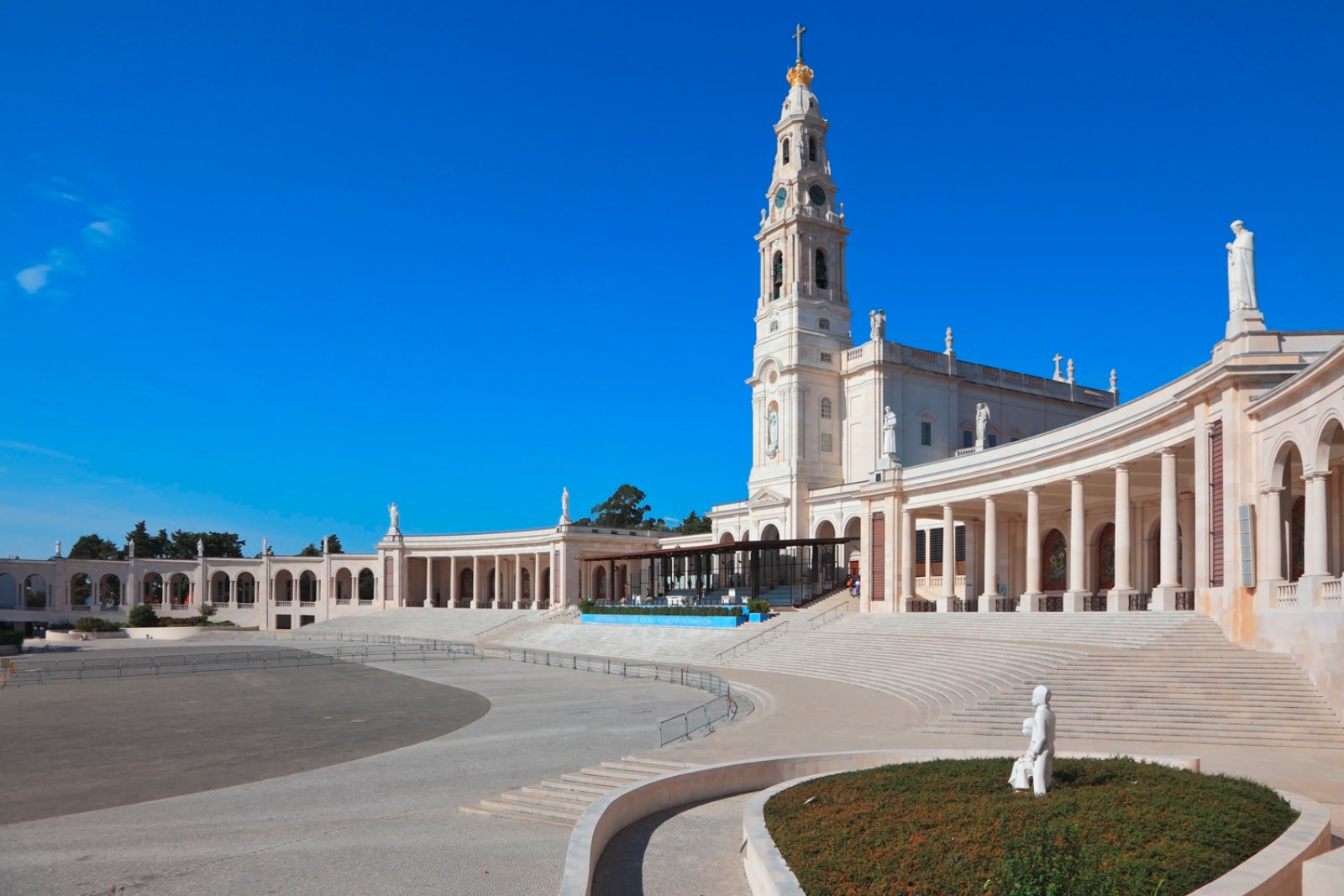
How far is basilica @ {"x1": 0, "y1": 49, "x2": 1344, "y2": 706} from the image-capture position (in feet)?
86.8

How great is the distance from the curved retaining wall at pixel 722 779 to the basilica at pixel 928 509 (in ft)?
32.6

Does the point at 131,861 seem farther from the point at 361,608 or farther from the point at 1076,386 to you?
the point at 361,608

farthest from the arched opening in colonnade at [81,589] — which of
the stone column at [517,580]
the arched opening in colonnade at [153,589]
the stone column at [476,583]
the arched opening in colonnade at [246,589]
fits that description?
the stone column at [517,580]

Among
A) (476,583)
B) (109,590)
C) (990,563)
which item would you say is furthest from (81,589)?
(990,563)

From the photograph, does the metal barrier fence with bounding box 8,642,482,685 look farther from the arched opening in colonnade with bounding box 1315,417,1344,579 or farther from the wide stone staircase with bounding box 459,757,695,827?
the arched opening in colonnade with bounding box 1315,417,1344,579

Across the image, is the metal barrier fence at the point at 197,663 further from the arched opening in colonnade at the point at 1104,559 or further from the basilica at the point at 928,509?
the arched opening in colonnade at the point at 1104,559

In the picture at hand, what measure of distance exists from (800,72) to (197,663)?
2251 inches

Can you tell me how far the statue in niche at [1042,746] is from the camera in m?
14.0

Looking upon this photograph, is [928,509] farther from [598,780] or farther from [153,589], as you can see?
[153,589]

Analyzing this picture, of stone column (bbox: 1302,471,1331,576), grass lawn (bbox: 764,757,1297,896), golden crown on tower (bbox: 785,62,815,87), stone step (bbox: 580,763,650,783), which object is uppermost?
golden crown on tower (bbox: 785,62,815,87)

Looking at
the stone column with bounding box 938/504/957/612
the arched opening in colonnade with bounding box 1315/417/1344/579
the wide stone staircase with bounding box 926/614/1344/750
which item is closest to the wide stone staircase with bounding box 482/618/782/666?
the stone column with bounding box 938/504/957/612

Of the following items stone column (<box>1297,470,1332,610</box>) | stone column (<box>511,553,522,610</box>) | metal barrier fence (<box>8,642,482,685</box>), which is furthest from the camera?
stone column (<box>511,553,522,610</box>)

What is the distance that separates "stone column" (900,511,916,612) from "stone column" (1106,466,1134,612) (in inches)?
629

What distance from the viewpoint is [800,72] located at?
77.2 meters
